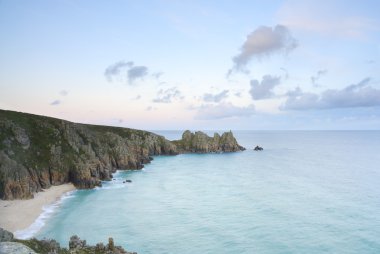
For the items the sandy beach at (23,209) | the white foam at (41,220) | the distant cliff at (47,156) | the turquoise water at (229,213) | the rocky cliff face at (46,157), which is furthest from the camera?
the distant cliff at (47,156)

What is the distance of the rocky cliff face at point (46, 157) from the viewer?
7800 centimetres

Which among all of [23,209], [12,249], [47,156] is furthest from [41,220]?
[12,249]

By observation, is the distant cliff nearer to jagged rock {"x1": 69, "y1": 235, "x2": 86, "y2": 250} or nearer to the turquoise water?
the turquoise water

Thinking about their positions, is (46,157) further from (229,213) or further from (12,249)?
(12,249)

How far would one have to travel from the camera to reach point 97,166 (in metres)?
106

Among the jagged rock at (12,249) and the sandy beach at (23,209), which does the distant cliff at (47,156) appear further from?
the jagged rock at (12,249)

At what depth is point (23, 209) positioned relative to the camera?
68.1m

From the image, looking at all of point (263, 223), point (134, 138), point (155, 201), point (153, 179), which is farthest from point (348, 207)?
point (134, 138)

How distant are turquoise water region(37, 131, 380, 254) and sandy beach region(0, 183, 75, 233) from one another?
367 centimetres

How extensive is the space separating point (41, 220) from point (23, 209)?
7914 mm

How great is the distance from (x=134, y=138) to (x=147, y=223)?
108 m

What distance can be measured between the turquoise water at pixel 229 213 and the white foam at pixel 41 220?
1.17 m

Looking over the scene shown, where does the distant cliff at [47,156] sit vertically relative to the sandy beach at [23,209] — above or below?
above

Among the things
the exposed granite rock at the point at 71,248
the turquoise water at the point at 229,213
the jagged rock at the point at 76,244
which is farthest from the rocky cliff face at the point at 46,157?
the jagged rock at the point at 76,244
